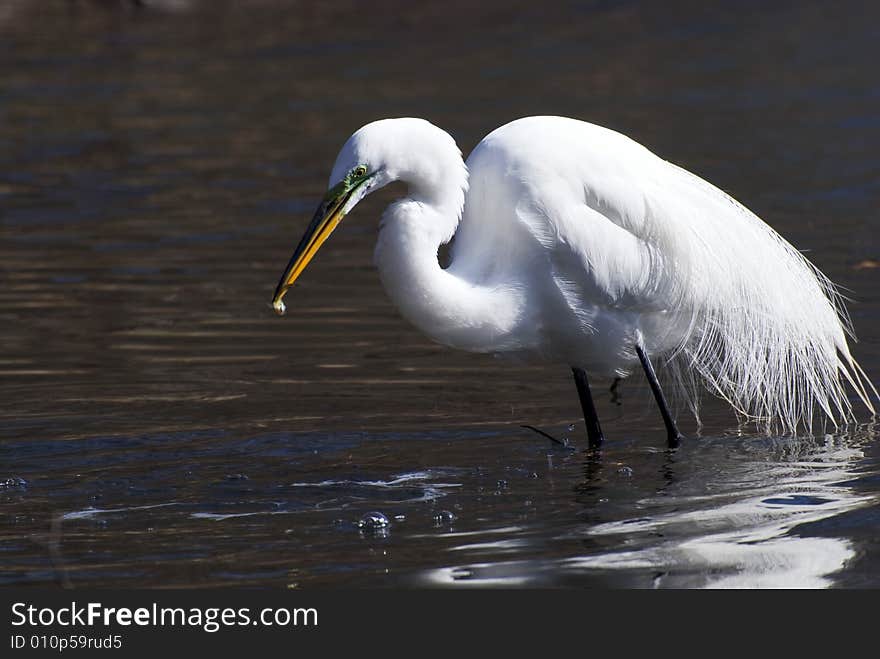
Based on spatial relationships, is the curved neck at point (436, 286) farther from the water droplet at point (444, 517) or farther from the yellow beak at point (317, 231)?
the water droplet at point (444, 517)

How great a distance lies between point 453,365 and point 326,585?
9.29 ft

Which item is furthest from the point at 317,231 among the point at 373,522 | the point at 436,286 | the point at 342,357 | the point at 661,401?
the point at 342,357

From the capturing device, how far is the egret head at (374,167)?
16.5 ft

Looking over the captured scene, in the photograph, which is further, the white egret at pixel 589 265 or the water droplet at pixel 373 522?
the white egret at pixel 589 265

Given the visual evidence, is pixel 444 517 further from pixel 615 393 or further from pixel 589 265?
pixel 615 393

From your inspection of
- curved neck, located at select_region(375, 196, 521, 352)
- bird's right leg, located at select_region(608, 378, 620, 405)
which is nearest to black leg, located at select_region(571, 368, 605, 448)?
curved neck, located at select_region(375, 196, 521, 352)

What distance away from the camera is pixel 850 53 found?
51.0 feet

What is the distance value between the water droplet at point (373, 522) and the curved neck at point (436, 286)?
0.75 meters

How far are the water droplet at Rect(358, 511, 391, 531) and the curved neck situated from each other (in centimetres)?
75

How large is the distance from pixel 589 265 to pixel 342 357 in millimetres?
2050

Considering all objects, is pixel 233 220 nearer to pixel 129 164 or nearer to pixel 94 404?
pixel 129 164

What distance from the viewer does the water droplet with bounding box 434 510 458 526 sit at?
5.06m

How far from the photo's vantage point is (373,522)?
16.6 ft

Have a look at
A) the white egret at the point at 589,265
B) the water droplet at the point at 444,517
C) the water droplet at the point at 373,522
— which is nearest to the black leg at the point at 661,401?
the white egret at the point at 589,265
